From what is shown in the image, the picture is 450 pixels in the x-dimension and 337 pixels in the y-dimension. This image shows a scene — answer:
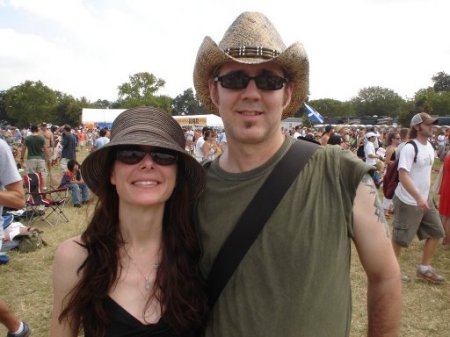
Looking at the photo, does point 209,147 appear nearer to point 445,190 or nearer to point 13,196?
point 445,190

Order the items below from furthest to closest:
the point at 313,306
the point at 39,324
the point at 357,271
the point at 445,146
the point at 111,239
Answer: the point at 445,146
the point at 357,271
the point at 39,324
the point at 111,239
the point at 313,306

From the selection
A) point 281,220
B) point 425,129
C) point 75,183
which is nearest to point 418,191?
point 425,129

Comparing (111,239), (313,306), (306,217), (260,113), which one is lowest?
(313,306)

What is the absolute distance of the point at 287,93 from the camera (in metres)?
1.92

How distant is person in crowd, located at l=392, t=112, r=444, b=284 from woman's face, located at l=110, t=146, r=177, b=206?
13.1 ft

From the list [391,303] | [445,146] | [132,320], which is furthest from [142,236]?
[445,146]

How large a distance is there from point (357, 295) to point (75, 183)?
7453mm

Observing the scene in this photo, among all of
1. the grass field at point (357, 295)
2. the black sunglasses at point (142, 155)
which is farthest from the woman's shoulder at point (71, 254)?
the grass field at point (357, 295)

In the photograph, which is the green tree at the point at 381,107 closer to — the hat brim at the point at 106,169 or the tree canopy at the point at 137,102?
the tree canopy at the point at 137,102

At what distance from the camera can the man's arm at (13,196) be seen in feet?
10.9

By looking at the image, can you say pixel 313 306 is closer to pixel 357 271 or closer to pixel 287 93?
pixel 287 93

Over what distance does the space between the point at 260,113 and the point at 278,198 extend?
391mm

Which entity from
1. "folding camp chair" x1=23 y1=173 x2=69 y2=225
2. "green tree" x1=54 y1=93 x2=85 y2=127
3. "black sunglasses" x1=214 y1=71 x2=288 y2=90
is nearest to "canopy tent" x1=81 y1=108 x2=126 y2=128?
"green tree" x1=54 y1=93 x2=85 y2=127

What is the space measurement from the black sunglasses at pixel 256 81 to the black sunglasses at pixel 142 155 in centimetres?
42
